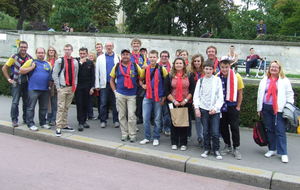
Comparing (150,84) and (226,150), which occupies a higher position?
(150,84)

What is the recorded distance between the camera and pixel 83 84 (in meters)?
7.53

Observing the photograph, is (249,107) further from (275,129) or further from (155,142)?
(155,142)

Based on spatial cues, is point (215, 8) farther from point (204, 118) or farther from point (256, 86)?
point (204, 118)

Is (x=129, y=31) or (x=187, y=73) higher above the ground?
(x=129, y=31)

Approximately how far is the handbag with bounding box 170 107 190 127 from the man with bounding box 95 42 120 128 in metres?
2.14

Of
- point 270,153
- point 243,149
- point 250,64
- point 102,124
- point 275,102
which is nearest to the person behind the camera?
point 275,102

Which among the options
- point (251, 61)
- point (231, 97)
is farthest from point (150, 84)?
point (251, 61)

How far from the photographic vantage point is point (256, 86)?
804 centimetres

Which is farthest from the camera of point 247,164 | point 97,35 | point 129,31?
point 129,31

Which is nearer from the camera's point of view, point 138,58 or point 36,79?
point 36,79

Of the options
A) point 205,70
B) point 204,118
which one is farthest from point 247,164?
point 205,70

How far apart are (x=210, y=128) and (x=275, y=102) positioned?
46.8 inches

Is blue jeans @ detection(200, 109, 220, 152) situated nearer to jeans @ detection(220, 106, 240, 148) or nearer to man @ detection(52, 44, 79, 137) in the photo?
jeans @ detection(220, 106, 240, 148)

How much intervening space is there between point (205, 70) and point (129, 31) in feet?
77.6
